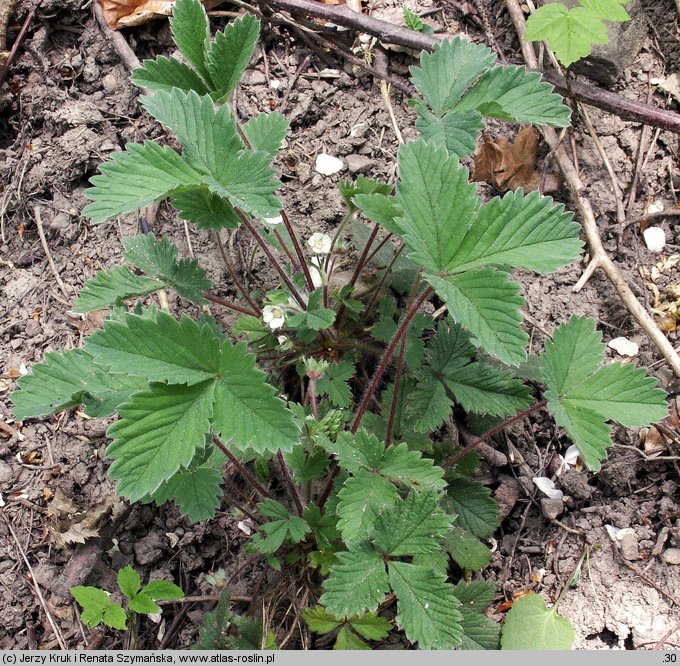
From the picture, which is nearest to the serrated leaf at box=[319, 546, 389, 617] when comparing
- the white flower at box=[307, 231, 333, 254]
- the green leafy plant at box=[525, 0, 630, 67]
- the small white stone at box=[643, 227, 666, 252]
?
the white flower at box=[307, 231, 333, 254]

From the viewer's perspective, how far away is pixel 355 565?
161 centimetres

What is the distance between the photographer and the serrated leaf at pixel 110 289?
1.89 meters

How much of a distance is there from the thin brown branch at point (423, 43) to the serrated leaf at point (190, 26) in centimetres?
91

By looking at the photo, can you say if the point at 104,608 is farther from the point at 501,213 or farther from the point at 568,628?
the point at 501,213

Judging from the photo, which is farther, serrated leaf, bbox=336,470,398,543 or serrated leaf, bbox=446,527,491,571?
serrated leaf, bbox=446,527,491,571

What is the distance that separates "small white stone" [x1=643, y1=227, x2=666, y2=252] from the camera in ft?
8.00

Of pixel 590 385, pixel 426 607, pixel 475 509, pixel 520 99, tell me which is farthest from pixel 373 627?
pixel 520 99

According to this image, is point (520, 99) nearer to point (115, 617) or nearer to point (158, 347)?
point (158, 347)

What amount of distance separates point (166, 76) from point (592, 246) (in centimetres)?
160

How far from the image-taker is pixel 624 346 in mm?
2311

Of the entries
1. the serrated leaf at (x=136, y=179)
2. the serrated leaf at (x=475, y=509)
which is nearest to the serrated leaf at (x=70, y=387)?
the serrated leaf at (x=136, y=179)

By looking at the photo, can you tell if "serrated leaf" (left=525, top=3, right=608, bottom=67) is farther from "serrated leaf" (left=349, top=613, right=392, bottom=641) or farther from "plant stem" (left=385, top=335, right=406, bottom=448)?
"serrated leaf" (left=349, top=613, right=392, bottom=641)

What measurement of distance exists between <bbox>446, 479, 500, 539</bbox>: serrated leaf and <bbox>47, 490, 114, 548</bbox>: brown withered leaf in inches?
44.6

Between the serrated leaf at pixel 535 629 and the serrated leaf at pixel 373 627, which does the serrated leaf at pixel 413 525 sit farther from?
the serrated leaf at pixel 535 629
